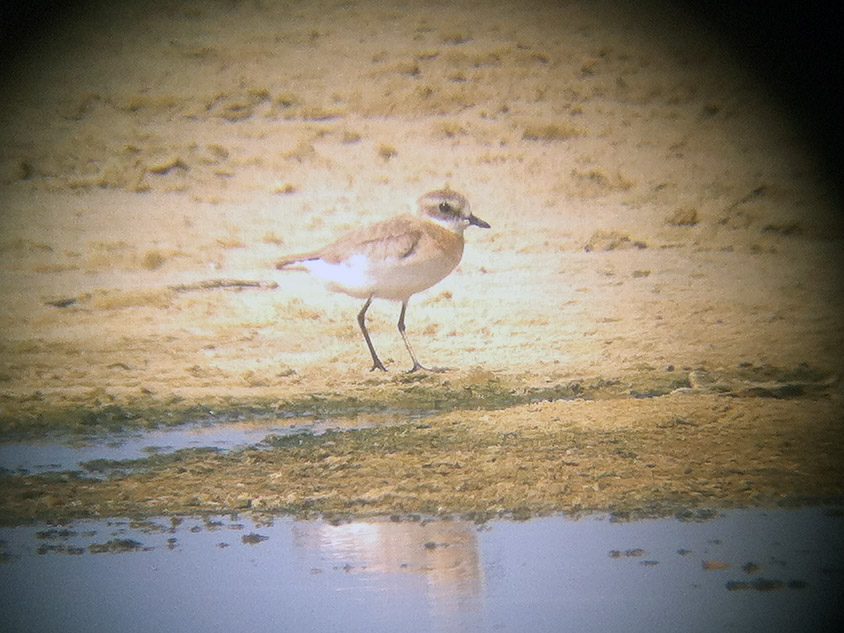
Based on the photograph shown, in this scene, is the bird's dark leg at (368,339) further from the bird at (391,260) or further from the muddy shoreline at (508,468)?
the muddy shoreline at (508,468)

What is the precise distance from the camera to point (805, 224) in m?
5.38

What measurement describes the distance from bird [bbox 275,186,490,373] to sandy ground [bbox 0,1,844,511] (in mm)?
242

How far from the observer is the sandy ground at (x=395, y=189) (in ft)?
15.5

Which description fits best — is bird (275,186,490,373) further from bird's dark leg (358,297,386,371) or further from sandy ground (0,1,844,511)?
sandy ground (0,1,844,511)

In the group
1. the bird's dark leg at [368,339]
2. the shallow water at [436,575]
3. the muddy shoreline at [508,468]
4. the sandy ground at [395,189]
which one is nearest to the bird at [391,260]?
the bird's dark leg at [368,339]

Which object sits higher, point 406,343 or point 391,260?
point 391,260

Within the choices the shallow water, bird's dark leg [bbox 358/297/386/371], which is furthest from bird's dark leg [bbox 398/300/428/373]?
the shallow water

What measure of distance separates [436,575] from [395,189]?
2.97m

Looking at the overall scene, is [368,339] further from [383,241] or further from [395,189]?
[395,189]

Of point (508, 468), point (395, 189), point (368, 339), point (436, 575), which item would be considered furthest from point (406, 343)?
point (436, 575)

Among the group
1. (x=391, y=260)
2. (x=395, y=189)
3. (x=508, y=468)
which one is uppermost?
(x=395, y=189)

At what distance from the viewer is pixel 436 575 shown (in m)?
2.67

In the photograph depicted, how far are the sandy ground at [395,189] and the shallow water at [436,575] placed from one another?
1.56m

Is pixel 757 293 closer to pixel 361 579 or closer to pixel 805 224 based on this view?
pixel 805 224
